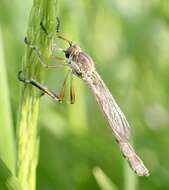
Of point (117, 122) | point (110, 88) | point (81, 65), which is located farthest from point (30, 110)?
point (110, 88)

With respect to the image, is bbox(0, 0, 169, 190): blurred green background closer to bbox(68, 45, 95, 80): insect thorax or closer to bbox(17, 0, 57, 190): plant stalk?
bbox(68, 45, 95, 80): insect thorax

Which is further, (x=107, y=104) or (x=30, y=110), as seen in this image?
(x=107, y=104)

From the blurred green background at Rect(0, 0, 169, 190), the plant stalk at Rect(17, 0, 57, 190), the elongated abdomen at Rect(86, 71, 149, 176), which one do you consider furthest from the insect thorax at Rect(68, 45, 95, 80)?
the plant stalk at Rect(17, 0, 57, 190)

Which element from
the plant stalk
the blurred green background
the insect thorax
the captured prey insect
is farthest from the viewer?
the blurred green background

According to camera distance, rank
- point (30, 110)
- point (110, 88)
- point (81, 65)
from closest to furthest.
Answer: point (30, 110) < point (81, 65) < point (110, 88)

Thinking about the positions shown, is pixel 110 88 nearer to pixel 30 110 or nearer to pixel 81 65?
pixel 81 65

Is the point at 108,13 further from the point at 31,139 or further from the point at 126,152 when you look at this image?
the point at 31,139

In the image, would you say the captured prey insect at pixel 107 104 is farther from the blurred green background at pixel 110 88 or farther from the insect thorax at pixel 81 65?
the blurred green background at pixel 110 88

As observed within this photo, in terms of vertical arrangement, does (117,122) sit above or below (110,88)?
above
